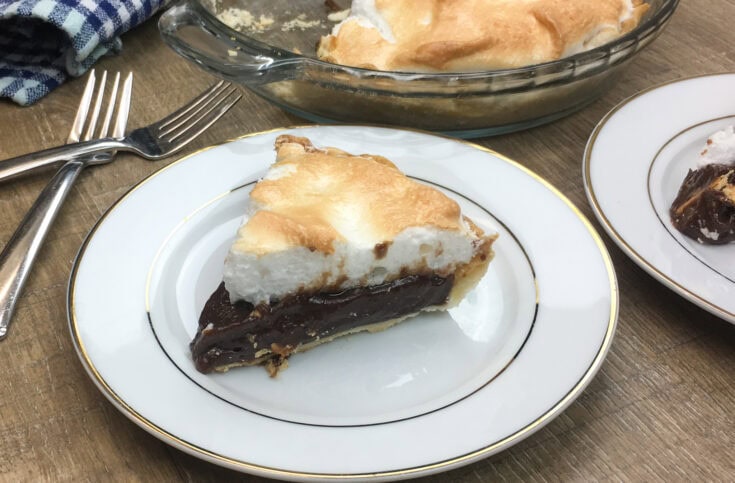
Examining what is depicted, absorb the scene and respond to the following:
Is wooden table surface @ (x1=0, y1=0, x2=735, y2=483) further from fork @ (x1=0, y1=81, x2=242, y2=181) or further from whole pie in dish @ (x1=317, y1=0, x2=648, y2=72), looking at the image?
whole pie in dish @ (x1=317, y1=0, x2=648, y2=72)

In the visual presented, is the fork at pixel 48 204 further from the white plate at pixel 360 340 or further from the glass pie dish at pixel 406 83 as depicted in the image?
the glass pie dish at pixel 406 83

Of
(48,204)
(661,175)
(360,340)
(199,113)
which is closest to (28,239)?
(48,204)

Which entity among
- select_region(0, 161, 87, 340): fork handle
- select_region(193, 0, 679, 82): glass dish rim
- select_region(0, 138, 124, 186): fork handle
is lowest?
select_region(0, 161, 87, 340): fork handle

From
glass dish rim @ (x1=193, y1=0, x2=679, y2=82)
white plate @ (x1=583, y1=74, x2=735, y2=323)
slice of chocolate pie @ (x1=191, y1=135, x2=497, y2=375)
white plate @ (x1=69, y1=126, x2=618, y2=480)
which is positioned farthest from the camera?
glass dish rim @ (x1=193, y1=0, x2=679, y2=82)

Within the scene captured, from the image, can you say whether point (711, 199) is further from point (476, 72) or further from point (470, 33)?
point (470, 33)

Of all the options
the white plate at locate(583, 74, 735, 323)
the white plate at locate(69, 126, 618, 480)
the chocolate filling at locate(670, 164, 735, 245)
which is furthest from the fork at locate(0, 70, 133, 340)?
the chocolate filling at locate(670, 164, 735, 245)
